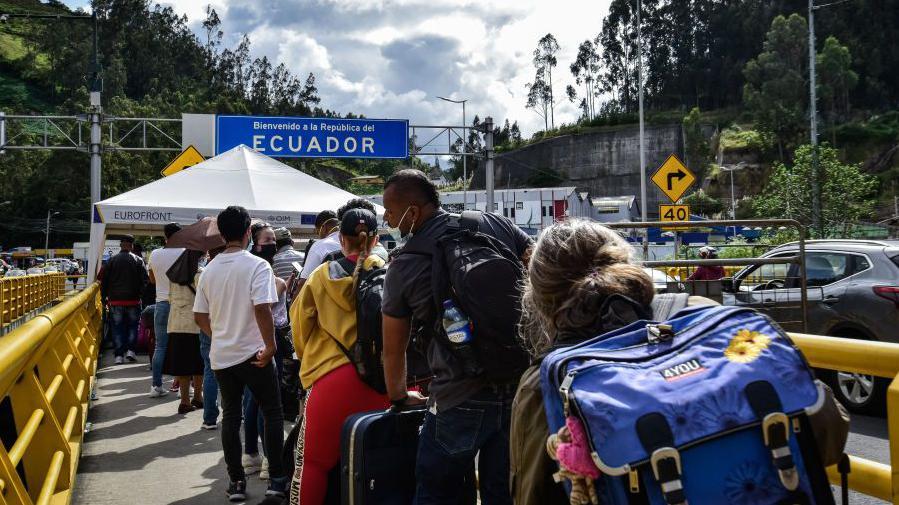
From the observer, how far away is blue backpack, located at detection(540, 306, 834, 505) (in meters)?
1.55

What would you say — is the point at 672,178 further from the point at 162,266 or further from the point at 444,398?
the point at 444,398

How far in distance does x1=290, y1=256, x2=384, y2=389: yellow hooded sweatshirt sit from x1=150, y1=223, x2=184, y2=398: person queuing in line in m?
4.97

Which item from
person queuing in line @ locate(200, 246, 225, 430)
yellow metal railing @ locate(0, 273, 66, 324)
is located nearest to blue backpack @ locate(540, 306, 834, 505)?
person queuing in line @ locate(200, 246, 225, 430)

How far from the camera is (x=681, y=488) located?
1533 mm

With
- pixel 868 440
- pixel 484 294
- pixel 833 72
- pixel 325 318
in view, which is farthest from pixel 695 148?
pixel 484 294

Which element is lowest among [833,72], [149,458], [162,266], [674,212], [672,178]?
[149,458]

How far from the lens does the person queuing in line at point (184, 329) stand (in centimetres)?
784

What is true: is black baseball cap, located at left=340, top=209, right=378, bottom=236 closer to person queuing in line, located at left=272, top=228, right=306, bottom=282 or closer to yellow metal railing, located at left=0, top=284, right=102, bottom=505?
yellow metal railing, located at left=0, top=284, right=102, bottom=505

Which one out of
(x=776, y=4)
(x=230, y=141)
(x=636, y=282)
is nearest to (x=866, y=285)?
(x=636, y=282)

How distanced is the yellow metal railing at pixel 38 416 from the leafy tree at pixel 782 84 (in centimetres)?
8922

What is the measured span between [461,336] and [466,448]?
1.37 ft

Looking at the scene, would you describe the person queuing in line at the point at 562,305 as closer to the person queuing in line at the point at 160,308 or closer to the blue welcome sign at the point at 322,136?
the person queuing in line at the point at 160,308

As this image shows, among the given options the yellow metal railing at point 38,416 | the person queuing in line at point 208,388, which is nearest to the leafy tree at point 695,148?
the person queuing in line at point 208,388

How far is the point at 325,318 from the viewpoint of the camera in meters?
4.00
